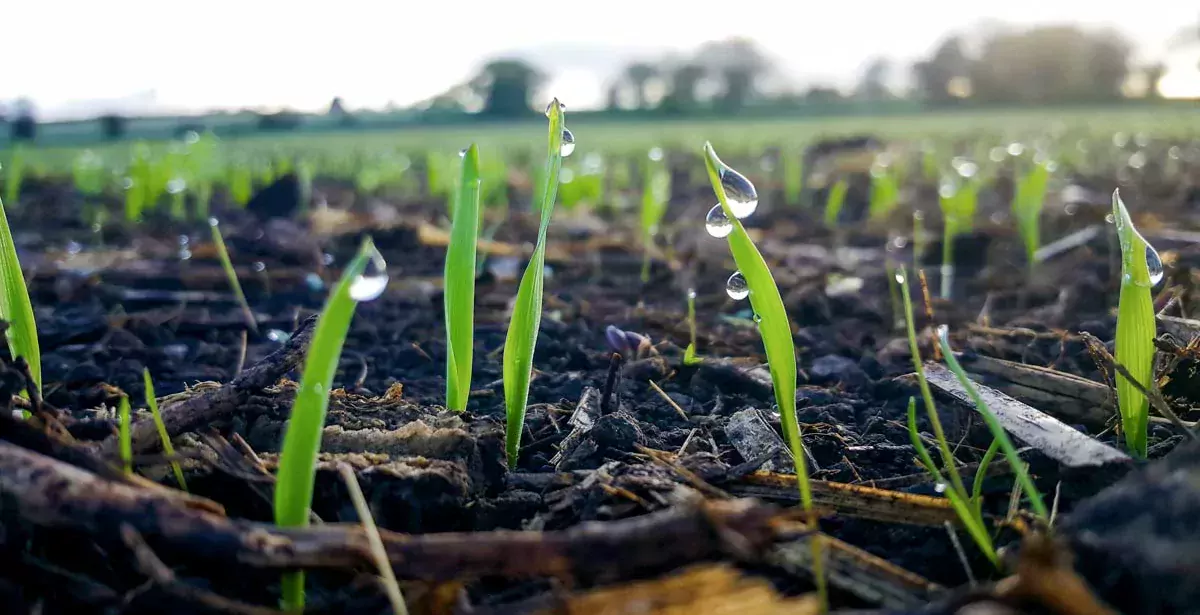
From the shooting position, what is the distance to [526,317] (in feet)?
3.40

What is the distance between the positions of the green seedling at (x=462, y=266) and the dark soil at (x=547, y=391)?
0.31 ft

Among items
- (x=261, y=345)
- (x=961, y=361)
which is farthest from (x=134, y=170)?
(x=961, y=361)

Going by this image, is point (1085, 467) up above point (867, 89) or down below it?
A: below

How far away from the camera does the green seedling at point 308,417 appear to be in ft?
2.19

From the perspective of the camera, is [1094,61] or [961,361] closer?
[961,361]

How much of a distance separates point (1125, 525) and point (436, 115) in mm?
30382

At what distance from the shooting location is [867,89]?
43.6 metres

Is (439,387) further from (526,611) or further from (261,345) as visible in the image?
(526,611)

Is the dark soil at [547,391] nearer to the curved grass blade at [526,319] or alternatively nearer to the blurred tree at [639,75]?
the curved grass blade at [526,319]

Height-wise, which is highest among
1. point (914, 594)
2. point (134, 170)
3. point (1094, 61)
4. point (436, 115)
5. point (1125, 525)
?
point (1094, 61)

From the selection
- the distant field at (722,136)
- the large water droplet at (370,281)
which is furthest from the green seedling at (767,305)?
the distant field at (722,136)

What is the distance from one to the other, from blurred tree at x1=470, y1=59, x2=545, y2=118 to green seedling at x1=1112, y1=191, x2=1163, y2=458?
39.0 metres

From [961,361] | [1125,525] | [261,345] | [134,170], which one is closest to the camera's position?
[1125,525]

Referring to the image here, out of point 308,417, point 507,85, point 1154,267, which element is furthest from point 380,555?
point 507,85
